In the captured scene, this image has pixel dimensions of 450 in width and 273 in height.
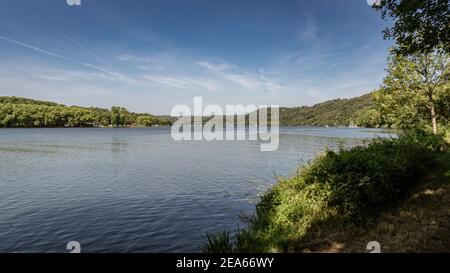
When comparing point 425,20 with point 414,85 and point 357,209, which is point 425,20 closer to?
point 357,209

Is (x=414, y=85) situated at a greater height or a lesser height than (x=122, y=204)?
greater

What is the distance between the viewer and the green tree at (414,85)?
99.9 ft

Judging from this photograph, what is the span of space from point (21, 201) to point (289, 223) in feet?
60.6

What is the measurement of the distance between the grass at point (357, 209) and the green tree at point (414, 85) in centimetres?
1631

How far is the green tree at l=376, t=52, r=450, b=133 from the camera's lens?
30453 mm

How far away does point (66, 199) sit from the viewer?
21797mm

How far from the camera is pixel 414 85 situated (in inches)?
1226

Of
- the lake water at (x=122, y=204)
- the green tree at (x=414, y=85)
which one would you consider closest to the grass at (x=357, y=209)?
the lake water at (x=122, y=204)

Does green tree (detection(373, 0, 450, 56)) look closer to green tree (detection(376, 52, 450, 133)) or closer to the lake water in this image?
the lake water

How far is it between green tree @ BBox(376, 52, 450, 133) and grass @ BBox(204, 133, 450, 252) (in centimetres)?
1631

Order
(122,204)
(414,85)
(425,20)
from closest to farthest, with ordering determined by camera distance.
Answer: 1. (425,20)
2. (122,204)
3. (414,85)

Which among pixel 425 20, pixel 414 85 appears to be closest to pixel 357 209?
pixel 425 20

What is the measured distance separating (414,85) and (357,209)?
24.4m
